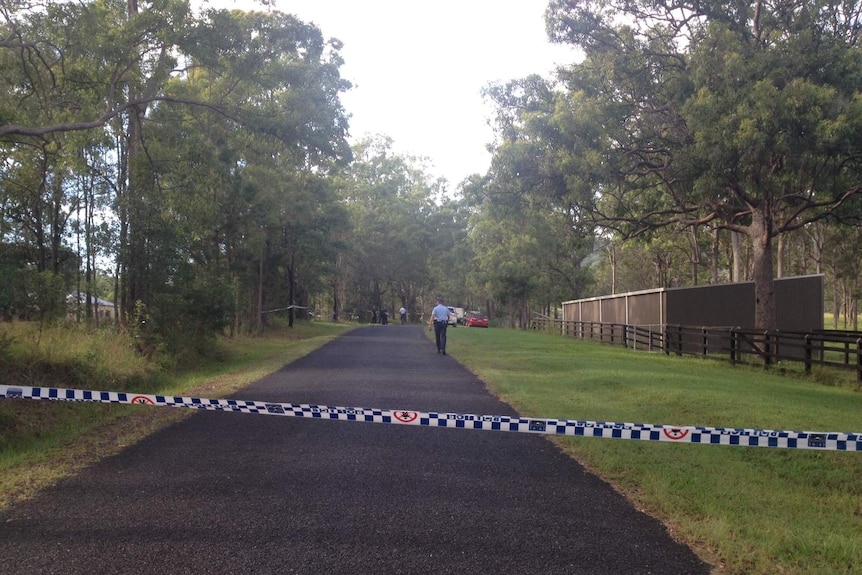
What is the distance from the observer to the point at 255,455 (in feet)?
22.7

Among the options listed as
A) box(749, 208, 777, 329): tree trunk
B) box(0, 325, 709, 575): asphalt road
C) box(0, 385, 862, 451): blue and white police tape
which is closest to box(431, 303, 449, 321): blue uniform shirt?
box(749, 208, 777, 329): tree trunk

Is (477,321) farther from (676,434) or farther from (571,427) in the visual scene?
(676,434)

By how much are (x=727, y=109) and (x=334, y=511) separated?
1456cm

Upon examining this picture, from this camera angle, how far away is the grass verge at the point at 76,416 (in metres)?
6.45

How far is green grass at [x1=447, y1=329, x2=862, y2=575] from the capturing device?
477 cm

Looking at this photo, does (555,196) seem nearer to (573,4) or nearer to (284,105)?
(573,4)

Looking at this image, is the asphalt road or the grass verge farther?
the grass verge

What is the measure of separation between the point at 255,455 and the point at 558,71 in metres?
17.2

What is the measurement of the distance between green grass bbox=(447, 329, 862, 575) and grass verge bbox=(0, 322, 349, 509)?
499 centimetres

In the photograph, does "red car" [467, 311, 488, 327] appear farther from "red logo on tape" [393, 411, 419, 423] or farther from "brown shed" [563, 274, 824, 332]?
"red logo on tape" [393, 411, 419, 423]

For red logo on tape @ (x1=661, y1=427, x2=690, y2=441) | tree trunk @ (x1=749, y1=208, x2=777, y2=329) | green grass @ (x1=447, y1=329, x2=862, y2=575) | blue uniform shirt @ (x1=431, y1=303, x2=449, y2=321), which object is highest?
tree trunk @ (x1=749, y1=208, x2=777, y2=329)

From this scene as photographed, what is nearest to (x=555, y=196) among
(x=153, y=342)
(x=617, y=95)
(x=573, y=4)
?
(x=617, y=95)

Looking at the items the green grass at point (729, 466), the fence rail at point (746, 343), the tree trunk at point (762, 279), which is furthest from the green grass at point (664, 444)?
the tree trunk at point (762, 279)

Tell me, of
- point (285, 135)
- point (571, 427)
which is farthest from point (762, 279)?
point (571, 427)
